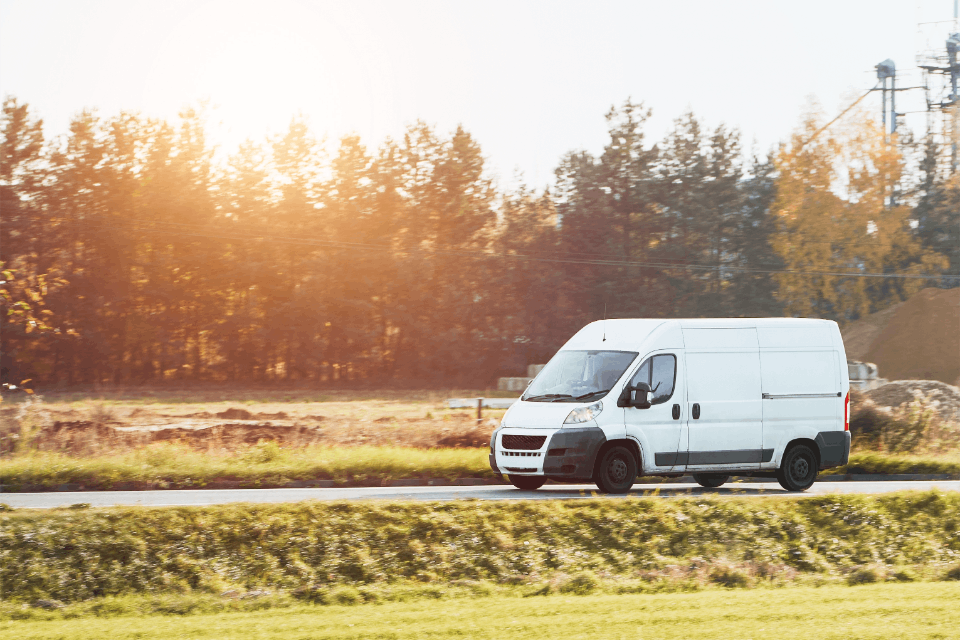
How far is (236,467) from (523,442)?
5498mm

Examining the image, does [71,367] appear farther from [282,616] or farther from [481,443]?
[282,616]

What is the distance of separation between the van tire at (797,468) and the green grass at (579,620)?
6010mm

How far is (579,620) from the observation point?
923 cm

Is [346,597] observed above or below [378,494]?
below

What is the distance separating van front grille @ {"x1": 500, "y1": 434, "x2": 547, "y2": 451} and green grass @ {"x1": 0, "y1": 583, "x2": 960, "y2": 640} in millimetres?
4605

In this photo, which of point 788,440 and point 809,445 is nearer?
point 788,440

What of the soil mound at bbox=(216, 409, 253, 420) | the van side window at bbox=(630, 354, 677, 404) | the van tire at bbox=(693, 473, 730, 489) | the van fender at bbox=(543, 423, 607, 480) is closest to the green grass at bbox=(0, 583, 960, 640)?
the van fender at bbox=(543, 423, 607, 480)

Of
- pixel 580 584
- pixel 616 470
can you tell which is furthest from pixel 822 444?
pixel 580 584

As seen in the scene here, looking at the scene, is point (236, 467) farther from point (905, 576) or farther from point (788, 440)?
point (905, 576)

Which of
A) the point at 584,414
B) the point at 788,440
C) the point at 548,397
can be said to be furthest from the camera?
the point at 788,440

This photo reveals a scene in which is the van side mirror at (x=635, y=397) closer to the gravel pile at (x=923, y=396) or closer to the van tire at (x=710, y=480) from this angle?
the van tire at (x=710, y=480)

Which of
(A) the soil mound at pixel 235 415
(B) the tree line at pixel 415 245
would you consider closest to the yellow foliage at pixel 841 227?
(B) the tree line at pixel 415 245

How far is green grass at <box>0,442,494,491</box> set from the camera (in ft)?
55.6

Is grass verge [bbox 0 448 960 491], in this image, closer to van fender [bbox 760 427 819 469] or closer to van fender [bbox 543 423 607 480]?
van fender [bbox 543 423 607 480]
